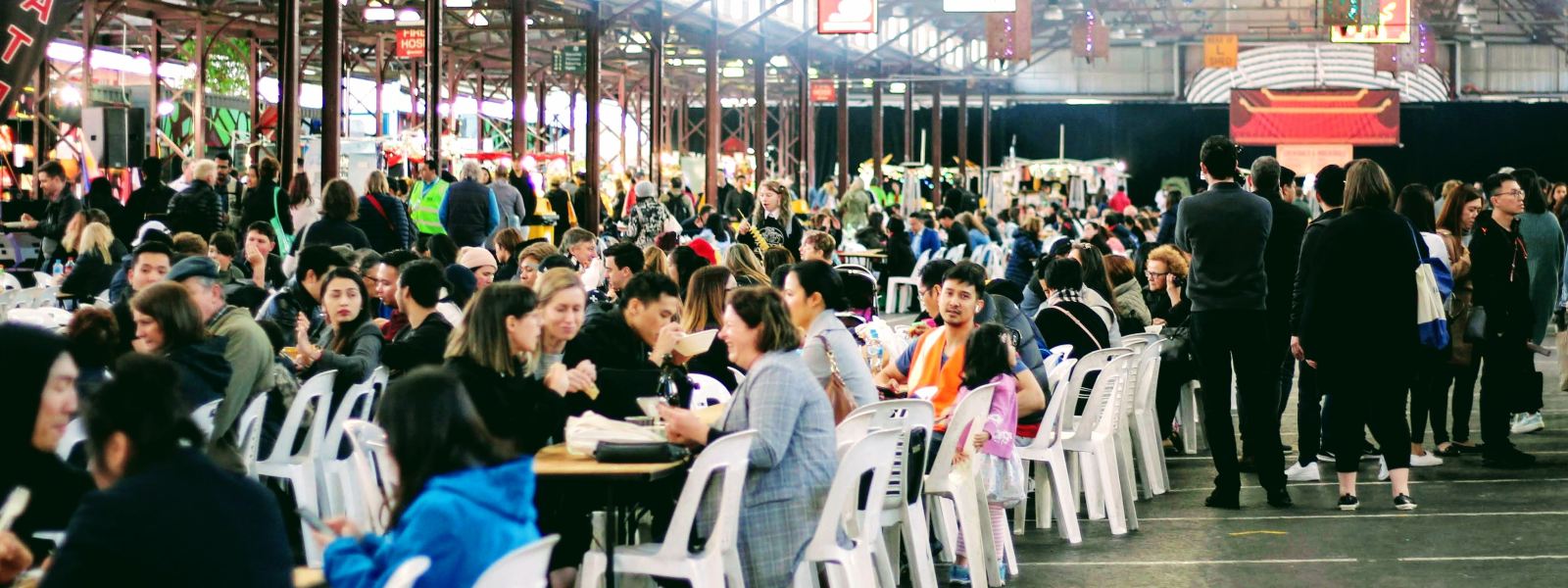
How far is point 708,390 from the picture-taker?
6.51m

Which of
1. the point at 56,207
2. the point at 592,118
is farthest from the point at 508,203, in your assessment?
the point at 592,118

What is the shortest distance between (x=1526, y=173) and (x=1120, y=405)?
3.54m

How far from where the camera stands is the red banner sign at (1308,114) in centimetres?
4206

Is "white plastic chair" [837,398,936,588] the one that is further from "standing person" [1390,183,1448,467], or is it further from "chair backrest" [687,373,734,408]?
"standing person" [1390,183,1448,467]

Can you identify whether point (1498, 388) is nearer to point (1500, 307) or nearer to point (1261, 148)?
point (1500, 307)

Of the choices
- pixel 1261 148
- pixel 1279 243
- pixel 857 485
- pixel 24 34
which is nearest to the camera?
pixel 24 34

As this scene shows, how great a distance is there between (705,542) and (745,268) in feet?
13.7

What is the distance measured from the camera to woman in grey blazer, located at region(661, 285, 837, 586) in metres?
4.88

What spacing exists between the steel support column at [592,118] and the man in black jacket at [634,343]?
1519cm

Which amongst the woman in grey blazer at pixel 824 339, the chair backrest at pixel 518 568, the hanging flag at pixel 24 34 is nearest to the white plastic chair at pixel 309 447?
the woman in grey blazer at pixel 824 339

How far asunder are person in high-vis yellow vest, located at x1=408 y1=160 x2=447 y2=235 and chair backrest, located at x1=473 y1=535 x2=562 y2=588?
39.8ft

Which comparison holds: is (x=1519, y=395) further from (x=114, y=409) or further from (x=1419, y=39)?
(x=1419, y=39)

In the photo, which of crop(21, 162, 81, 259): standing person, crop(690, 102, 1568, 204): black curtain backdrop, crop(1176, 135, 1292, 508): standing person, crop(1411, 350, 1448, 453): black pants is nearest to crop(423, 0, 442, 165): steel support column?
crop(21, 162, 81, 259): standing person

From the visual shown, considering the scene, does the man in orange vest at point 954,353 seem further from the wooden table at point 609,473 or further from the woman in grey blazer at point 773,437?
the wooden table at point 609,473
